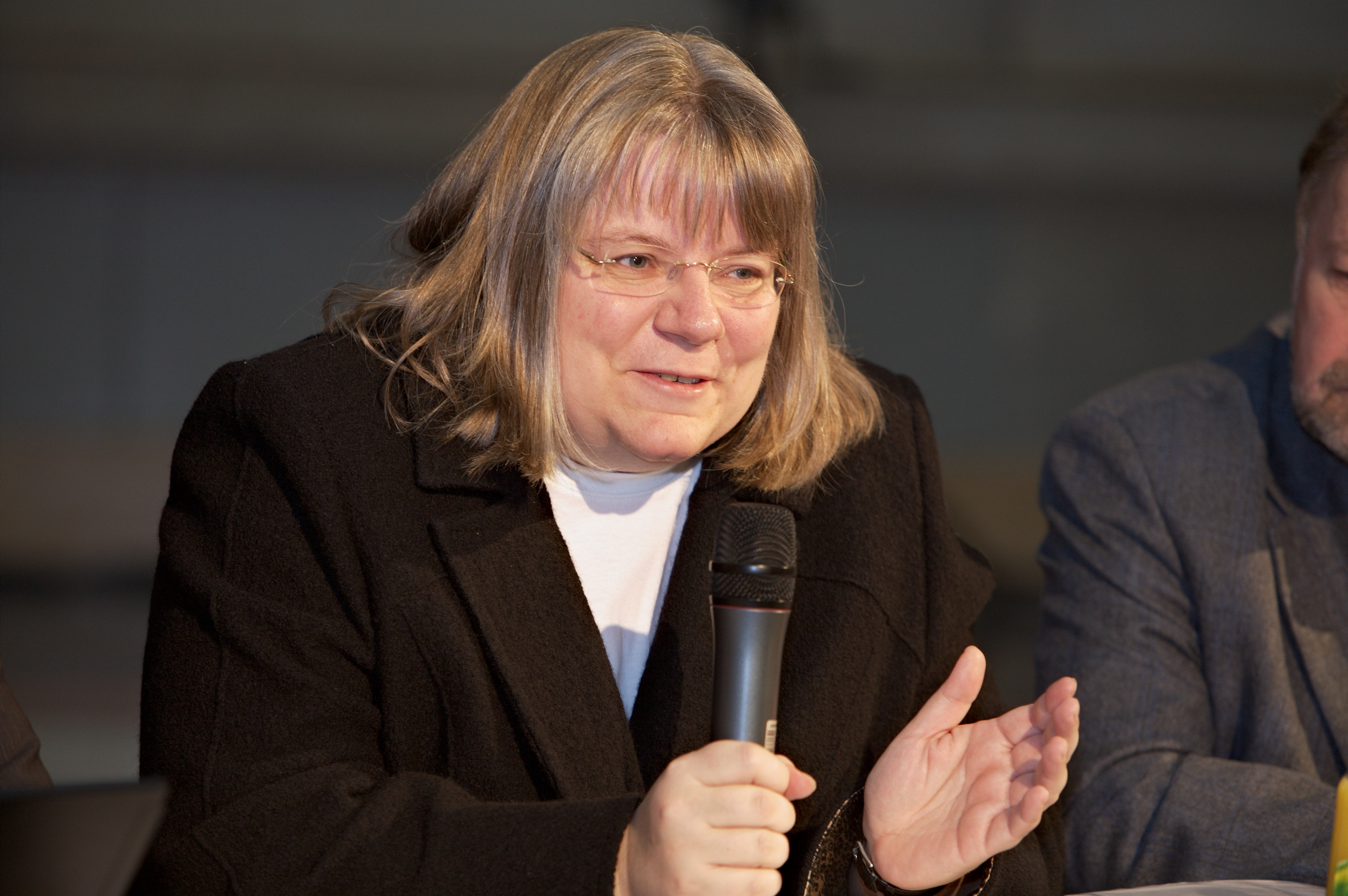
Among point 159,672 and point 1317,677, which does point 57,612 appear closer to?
point 159,672

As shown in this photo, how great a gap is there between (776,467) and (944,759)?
0.47 meters

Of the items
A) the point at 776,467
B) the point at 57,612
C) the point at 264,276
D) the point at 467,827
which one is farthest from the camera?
the point at 264,276

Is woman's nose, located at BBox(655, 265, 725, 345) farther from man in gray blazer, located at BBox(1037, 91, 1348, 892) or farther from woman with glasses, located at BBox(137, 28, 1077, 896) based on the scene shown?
man in gray blazer, located at BBox(1037, 91, 1348, 892)

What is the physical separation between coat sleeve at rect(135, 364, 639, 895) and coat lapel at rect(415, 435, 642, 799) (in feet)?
0.34

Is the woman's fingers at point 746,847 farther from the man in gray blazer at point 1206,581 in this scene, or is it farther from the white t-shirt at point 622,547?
the man in gray blazer at point 1206,581

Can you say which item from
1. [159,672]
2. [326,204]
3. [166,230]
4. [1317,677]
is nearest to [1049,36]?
[326,204]

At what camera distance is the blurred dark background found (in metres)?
5.45

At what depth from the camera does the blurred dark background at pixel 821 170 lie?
214 inches

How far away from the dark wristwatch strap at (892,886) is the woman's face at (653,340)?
509 millimetres

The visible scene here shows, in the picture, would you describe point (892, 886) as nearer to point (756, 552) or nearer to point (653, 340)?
point (756, 552)

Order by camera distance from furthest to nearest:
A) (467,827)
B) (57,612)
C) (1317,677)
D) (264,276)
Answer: (264,276) < (57,612) < (1317,677) < (467,827)

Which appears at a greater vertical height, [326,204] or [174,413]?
[326,204]

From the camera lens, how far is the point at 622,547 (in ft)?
5.25

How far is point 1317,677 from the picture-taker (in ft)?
5.89
